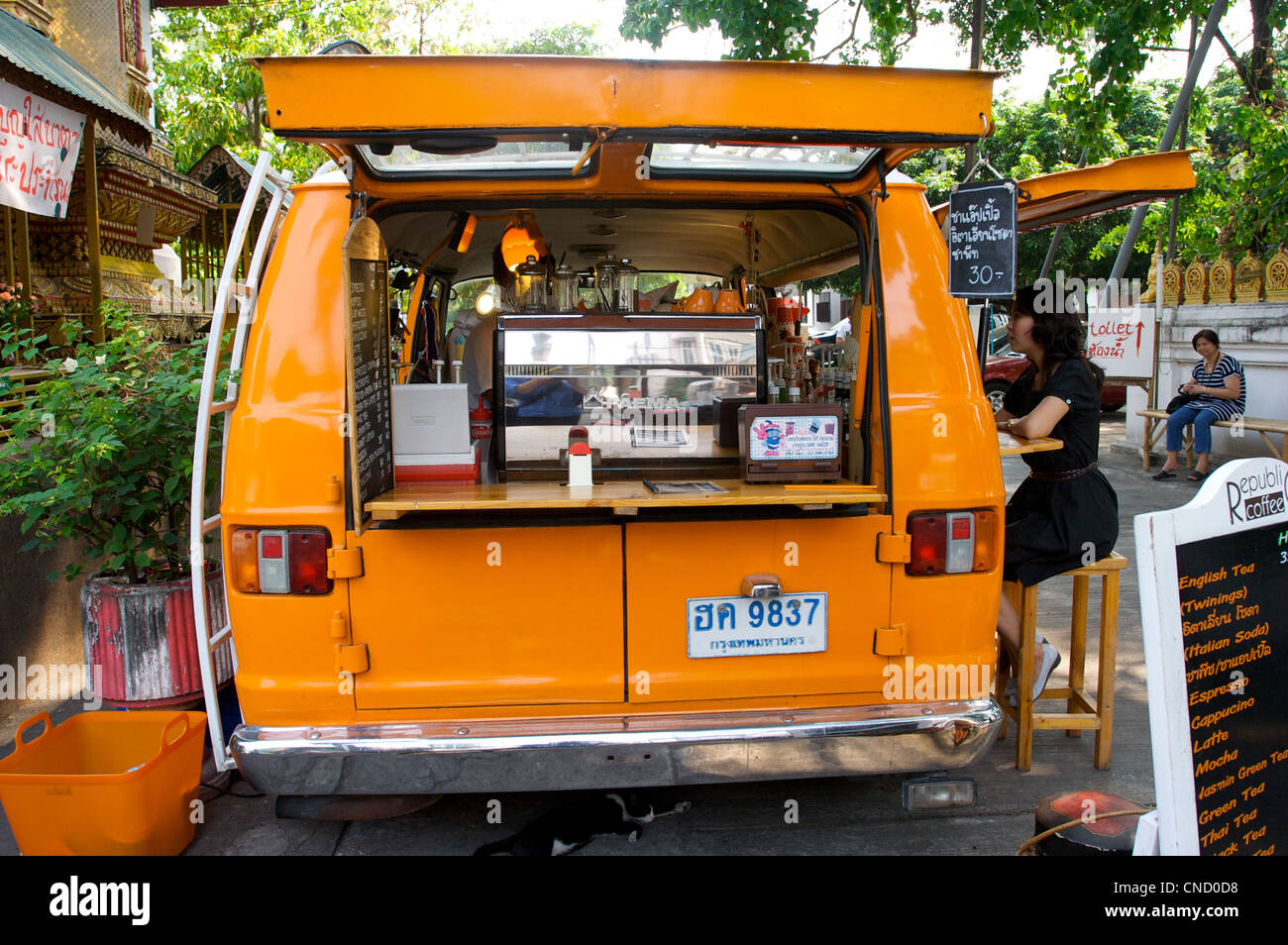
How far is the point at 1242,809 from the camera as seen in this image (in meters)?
2.08

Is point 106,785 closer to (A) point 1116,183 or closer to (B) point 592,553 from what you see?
(B) point 592,553

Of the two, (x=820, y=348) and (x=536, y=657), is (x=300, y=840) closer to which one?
(x=536, y=657)

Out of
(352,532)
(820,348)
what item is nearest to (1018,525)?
(820,348)

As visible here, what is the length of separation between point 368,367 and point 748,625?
1.44 metres

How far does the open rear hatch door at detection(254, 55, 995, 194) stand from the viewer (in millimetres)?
2205

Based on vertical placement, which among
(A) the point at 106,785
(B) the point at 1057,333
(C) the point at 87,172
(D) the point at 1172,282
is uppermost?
(C) the point at 87,172

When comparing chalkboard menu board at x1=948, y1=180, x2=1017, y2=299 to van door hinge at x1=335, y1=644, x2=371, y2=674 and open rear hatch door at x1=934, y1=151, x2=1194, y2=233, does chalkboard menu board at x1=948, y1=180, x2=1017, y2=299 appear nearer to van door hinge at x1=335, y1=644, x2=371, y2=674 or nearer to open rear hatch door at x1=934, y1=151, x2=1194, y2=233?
open rear hatch door at x1=934, y1=151, x2=1194, y2=233

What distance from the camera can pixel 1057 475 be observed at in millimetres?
3869

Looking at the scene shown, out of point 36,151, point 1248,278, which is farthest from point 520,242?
point 1248,278

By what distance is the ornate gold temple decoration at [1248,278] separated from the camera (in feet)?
33.7

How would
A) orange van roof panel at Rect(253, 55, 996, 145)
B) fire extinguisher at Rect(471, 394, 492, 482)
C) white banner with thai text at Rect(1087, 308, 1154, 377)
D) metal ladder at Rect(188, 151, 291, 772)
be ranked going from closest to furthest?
1. orange van roof panel at Rect(253, 55, 996, 145)
2. metal ladder at Rect(188, 151, 291, 772)
3. fire extinguisher at Rect(471, 394, 492, 482)
4. white banner with thai text at Rect(1087, 308, 1154, 377)

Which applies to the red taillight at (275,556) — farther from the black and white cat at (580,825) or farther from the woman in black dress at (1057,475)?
the woman in black dress at (1057,475)

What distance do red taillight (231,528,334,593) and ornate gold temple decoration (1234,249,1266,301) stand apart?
10.9 meters

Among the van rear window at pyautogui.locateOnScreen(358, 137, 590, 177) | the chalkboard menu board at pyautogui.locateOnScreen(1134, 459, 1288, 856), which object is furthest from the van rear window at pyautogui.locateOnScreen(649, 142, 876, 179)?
the chalkboard menu board at pyautogui.locateOnScreen(1134, 459, 1288, 856)
